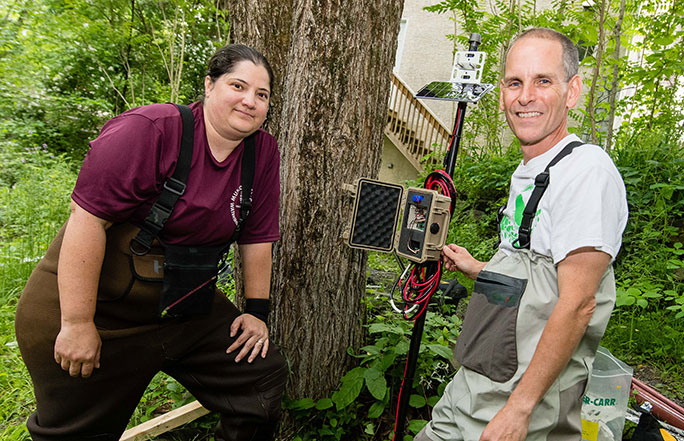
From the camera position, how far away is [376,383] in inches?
84.5

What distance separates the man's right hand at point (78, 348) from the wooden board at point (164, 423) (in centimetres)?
72

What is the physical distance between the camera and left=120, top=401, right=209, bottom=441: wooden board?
6.68 ft

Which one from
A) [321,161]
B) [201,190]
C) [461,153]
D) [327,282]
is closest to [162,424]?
[327,282]

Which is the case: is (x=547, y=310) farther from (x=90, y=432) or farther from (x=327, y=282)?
(x=90, y=432)

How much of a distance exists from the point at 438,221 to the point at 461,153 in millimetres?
5714

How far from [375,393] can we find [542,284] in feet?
4.08

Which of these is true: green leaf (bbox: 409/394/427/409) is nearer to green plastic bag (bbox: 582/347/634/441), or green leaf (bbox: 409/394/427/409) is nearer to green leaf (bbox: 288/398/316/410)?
green leaf (bbox: 288/398/316/410)

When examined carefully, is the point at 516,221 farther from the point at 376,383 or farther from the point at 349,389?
the point at 349,389

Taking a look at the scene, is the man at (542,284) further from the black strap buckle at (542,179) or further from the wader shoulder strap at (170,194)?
the wader shoulder strap at (170,194)

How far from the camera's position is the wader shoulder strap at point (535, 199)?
119cm

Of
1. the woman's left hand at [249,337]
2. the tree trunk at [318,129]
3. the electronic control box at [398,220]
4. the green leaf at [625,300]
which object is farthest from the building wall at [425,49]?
the woman's left hand at [249,337]

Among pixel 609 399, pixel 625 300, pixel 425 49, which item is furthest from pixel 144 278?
pixel 425 49

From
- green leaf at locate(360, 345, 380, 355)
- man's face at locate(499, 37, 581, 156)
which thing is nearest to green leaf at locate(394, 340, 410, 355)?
green leaf at locate(360, 345, 380, 355)

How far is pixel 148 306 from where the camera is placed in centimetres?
158
